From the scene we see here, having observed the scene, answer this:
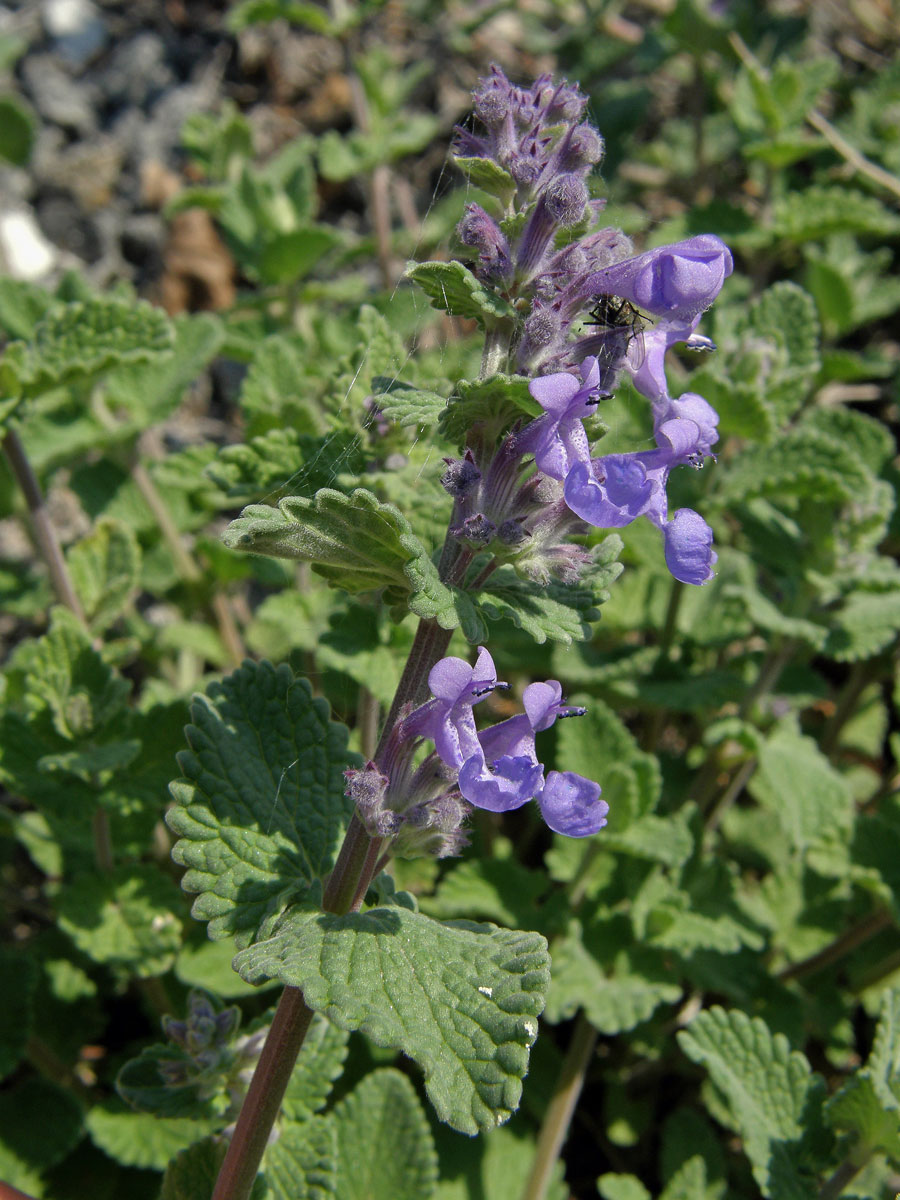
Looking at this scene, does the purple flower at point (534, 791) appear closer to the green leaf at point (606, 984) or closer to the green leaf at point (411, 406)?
the green leaf at point (411, 406)

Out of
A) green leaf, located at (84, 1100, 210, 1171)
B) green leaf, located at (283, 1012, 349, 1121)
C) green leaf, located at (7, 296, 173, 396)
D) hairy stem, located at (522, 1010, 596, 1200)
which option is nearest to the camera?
green leaf, located at (283, 1012, 349, 1121)

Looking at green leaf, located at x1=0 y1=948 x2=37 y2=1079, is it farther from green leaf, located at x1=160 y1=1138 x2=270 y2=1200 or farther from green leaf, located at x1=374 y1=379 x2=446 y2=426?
green leaf, located at x1=374 y1=379 x2=446 y2=426

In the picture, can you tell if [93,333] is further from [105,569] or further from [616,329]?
[616,329]

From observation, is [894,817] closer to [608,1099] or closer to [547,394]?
[608,1099]

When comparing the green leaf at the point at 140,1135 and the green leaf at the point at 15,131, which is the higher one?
the green leaf at the point at 15,131

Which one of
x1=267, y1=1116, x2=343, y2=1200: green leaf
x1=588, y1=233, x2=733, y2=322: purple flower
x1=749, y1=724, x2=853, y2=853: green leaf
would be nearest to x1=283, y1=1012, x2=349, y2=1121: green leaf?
x1=267, y1=1116, x2=343, y2=1200: green leaf

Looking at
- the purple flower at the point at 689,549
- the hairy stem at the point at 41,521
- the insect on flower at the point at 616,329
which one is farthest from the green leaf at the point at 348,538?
the hairy stem at the point at 41,521

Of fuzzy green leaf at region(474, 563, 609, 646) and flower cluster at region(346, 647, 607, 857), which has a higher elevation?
fuzzy green leaf at region(474, 563, 609, 646)
